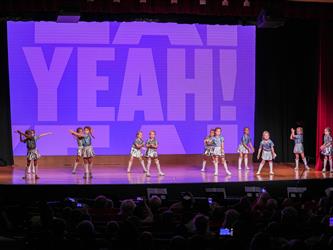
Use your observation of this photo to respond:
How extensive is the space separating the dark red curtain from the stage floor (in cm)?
133

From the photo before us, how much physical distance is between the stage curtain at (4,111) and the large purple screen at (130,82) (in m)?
0.16

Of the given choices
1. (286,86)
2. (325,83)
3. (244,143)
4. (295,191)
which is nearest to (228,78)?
(286,86)

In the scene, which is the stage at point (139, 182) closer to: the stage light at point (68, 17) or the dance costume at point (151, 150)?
the dance costume at point (151, 150)

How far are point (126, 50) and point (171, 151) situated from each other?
10.5 feet

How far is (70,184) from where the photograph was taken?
13.3m

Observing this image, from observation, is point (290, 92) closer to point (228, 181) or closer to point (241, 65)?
point (241, 65)

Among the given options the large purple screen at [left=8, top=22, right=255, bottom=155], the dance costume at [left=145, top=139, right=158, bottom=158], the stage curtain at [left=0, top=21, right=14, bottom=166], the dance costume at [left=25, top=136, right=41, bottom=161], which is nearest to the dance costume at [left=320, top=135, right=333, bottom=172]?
the large purple screen at [left=8, top=22, right=255, bottom=155]

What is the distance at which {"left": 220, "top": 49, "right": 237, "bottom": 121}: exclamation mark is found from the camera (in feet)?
59.4

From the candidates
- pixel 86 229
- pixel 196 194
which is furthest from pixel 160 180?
pixel 86 229

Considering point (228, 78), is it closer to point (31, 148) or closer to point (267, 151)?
point (267, 151)

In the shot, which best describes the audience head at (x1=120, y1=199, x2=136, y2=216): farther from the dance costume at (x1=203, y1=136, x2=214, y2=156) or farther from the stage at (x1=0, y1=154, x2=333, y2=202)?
the dance costume at (x1=203, y1=136, x2=214, y2=156)

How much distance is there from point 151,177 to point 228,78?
4734 millimetres

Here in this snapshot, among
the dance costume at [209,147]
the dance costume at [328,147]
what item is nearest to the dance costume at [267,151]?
the dance costume at [209,147]

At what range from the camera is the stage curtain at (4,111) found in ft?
56.0
